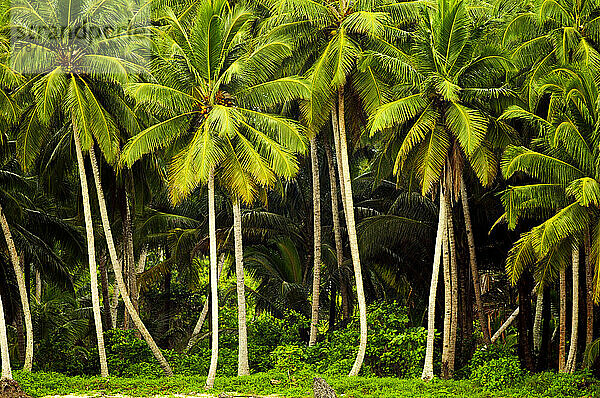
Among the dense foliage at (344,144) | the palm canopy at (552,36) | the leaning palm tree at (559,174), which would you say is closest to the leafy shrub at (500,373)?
the dense foliage at (344,144)

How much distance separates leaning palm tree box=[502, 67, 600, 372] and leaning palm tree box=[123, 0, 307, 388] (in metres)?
5.32

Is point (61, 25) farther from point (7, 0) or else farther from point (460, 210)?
point (460, 210)

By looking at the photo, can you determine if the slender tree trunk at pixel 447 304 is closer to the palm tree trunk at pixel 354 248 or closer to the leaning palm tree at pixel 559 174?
the palm tree trunk at pixel 354 248

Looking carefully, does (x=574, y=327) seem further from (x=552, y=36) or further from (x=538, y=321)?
(x=552, y=36)

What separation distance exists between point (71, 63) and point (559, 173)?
12.3 m

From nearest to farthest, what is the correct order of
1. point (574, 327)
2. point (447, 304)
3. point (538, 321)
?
point (574, 327) < point (447, 304) < point (538, 321)

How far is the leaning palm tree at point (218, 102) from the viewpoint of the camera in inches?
684

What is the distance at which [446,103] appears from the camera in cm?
1784

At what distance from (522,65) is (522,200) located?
5.35 metres

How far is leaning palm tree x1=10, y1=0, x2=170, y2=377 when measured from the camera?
18047 millimetres

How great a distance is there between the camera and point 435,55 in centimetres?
1758

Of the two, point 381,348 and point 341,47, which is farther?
point 381,348

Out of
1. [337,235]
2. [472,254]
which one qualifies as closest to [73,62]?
[337,235]

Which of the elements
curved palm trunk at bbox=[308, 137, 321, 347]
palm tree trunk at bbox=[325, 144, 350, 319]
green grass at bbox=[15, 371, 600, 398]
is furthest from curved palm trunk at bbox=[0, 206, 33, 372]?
palm tree trunk at bbox=[325, 144, 350, 319]
